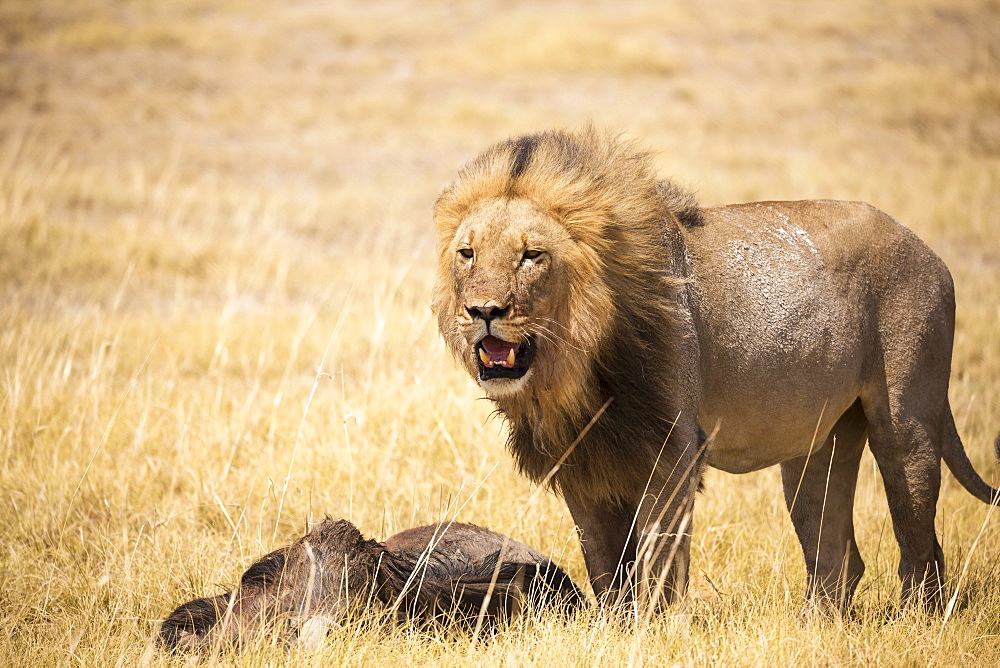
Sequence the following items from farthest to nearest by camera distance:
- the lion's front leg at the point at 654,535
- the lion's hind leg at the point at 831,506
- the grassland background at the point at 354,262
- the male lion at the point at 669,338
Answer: the lion's hind leg at the point at 831,506 < the grassland background at the point at 354,262 < the lion's front leg at the point at 654,535 < the male lion at the point at 669,338

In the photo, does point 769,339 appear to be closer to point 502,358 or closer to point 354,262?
point 502,358

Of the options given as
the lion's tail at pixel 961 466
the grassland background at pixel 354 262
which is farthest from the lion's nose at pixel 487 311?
the lion's tail at pixel 961 466

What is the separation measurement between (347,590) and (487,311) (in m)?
1.02

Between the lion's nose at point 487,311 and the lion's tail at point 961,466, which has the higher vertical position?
the lion's nose at point 487,311

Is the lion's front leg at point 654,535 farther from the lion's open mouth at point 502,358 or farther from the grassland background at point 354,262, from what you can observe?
the lion's open mouth at point 502,358

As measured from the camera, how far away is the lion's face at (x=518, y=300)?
309 centimetres

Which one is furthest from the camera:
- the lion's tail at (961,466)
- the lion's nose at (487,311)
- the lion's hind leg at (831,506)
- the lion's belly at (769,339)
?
the lion's hind leg at (831,506)

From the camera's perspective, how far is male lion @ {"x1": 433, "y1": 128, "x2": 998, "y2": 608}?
3.21 metres

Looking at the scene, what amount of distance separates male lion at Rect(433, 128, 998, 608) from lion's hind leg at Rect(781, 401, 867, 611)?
0.17ft

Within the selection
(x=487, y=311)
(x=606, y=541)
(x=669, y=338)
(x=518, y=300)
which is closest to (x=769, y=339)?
(x=669, y=338)

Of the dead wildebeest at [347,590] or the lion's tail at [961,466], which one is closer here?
the dead wildebeest at [347,590]

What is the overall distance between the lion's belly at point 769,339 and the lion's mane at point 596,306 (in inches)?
7.4

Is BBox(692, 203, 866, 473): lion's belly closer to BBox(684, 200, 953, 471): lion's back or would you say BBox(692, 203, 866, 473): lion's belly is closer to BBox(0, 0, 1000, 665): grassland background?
BBox(684, 200, 953, 471): lion's back

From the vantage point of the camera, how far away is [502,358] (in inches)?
123
